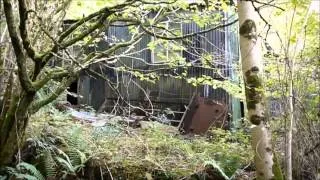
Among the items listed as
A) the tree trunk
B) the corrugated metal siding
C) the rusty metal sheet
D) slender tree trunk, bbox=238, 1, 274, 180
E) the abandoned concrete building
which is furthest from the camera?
the corrugated metal siding

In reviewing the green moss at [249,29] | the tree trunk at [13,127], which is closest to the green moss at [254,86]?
the green moss at [249,29]

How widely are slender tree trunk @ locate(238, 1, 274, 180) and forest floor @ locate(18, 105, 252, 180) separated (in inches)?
49.3

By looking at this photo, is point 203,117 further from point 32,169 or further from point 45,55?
point 45,55

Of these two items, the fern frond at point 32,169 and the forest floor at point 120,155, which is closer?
the fern frond at point 32,169

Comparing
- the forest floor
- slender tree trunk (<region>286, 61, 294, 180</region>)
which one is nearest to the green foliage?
the forest floor

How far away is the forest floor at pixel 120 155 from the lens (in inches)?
249

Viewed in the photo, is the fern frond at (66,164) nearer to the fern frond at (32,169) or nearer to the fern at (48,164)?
the fern at (48,164)

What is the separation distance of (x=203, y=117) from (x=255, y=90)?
575cm

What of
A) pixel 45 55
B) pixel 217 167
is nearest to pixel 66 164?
pixel 45 55

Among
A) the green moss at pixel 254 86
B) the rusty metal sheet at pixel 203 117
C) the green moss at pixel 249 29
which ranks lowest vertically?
the rusty metal sheet at pixel 203 117

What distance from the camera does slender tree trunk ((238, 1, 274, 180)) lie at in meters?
5.00

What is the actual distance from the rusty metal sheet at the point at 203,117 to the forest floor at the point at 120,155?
3.09 metres

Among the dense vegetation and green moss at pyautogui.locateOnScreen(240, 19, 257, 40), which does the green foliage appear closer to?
the dense vegetation

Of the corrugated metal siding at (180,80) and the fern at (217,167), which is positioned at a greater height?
the corrugated metal siding at (180,80)
